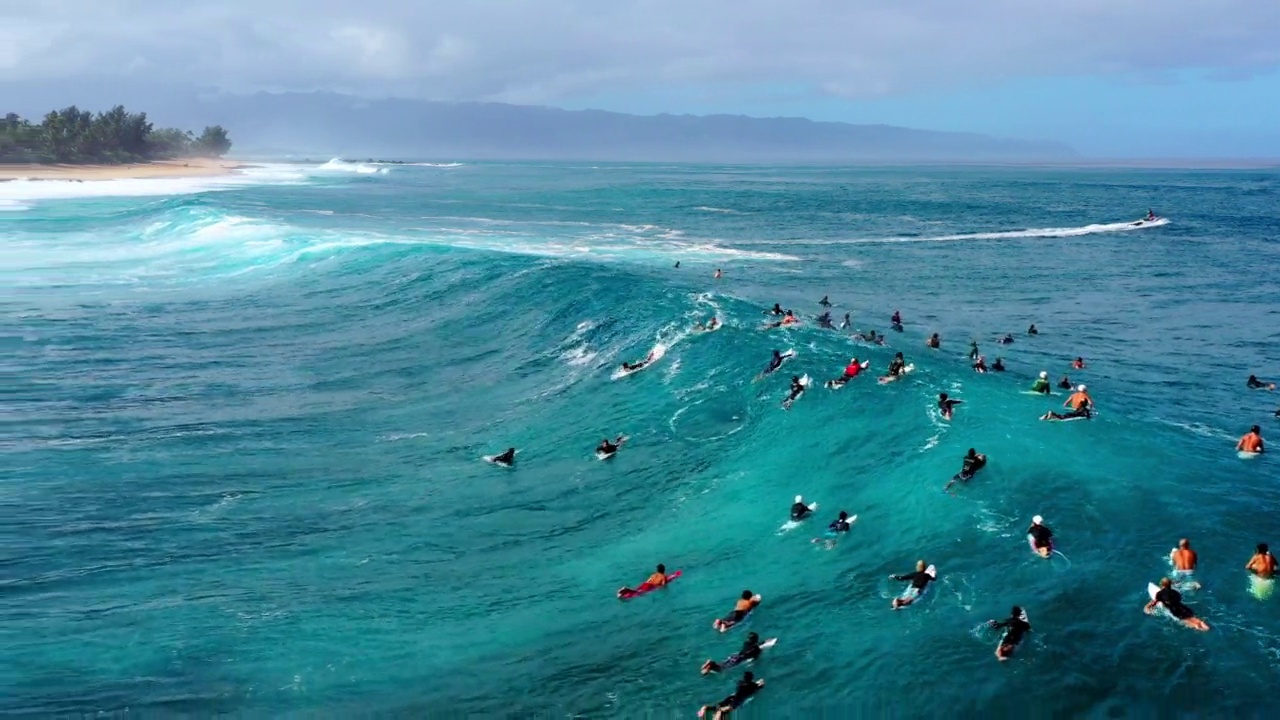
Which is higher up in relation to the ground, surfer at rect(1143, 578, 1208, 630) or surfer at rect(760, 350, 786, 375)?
surfer at rect(760, 350, 786, 375)

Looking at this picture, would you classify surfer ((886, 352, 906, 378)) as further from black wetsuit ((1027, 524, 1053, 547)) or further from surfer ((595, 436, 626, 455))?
black wetsuit ((1027, 524, 1053, 547))

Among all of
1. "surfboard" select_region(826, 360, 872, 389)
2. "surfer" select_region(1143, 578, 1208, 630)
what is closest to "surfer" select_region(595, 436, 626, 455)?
"surfboard" select_region(826, 360, 872, 389)

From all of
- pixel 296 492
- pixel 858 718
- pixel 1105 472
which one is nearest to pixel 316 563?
pixel 296 492

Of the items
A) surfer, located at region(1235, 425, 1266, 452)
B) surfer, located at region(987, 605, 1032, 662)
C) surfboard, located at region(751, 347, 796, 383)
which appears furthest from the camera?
surfboard, located at region(751, 347, 796, 383)

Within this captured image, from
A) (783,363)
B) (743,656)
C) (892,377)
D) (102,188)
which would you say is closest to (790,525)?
(743,656)

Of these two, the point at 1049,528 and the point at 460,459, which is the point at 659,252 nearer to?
the point at 460,459

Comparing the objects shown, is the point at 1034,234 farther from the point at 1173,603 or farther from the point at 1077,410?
the point at 1173,603

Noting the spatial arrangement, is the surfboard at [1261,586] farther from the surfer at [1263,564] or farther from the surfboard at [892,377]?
the surfboard at [892,377]

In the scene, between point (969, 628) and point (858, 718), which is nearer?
point (858, 718)
